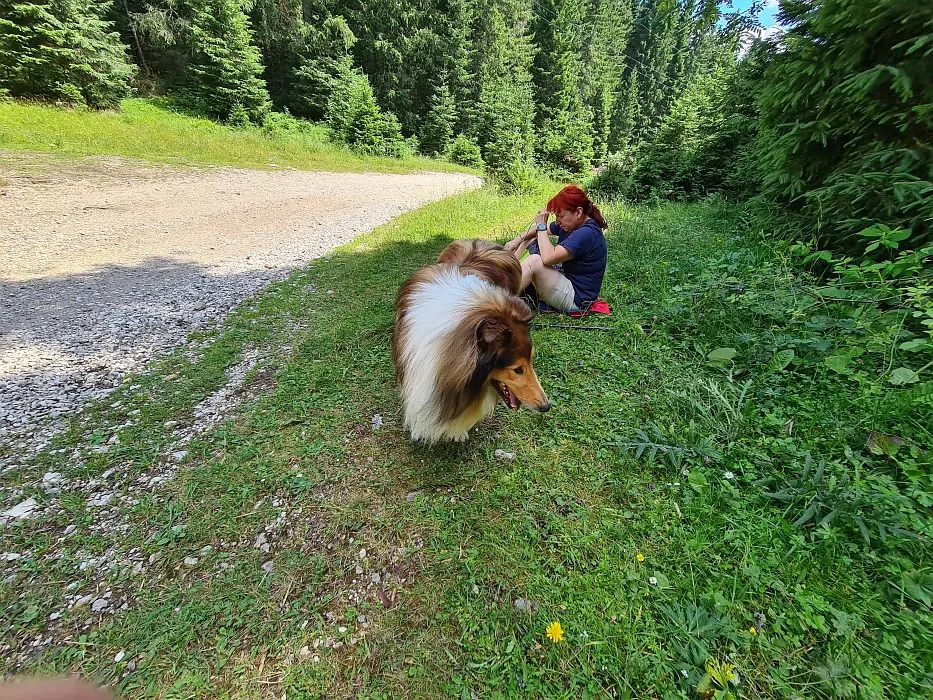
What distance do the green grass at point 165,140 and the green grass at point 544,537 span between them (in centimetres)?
1127

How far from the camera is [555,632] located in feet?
6.13

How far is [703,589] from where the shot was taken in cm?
197

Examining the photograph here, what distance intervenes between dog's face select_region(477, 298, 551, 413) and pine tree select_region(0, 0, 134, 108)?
1803 cm

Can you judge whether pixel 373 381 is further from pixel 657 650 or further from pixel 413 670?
pixel 657 650

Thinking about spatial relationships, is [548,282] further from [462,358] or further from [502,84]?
[502,84]

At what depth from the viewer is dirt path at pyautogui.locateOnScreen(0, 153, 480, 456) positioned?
11.3 feet

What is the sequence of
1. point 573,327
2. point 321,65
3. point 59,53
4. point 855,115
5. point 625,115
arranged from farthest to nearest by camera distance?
point 625,115
point 321,65
point 59,53
point 573,327
point 855,115

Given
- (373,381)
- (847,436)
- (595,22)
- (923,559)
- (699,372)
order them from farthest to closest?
(595,22)
(373,381)
(699,372)
(847,436)
(923,559)

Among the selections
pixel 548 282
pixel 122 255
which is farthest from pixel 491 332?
pixel 122 255

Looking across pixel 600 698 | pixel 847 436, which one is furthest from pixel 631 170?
pixel 600 698

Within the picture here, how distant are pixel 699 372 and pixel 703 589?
186 cm

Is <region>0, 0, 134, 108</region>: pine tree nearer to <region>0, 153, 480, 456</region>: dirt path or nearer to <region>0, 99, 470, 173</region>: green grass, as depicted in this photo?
<region>0, 99, 470, 173</region>: green grass

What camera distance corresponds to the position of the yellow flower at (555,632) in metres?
1.85

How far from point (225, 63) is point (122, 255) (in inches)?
622
